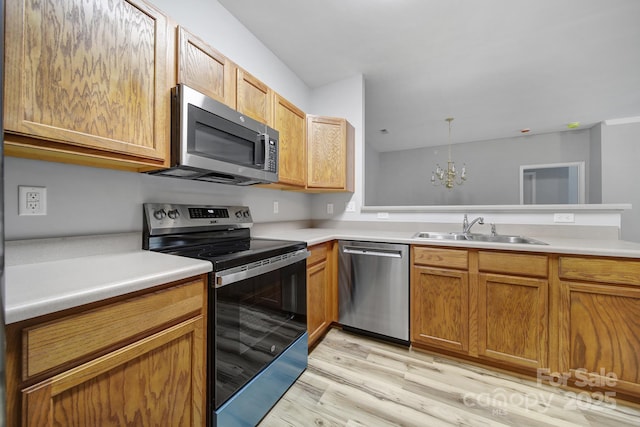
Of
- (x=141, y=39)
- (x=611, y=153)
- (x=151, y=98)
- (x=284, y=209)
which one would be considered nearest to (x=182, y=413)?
(x=151, y=98)

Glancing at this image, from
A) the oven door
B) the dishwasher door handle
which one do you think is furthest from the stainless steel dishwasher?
the oven door

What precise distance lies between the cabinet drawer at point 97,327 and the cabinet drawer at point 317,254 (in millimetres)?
980

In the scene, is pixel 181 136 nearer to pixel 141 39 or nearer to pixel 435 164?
pixel 141 39

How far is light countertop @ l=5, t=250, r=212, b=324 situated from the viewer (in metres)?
0.62

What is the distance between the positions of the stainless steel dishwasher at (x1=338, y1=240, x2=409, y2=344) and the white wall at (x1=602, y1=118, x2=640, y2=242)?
4.72 metres

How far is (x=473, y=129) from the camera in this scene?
15.7 feet

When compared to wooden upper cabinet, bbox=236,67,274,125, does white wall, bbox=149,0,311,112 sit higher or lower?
higher

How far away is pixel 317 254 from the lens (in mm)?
1945

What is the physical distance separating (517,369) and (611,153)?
4818 millimetres

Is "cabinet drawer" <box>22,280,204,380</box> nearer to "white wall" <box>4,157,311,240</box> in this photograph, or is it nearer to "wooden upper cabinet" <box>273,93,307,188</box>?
"white wall" <box>4,157,311,240</box>

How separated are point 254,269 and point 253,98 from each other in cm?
119

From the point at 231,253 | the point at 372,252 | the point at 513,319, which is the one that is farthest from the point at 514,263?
the point at 231,253

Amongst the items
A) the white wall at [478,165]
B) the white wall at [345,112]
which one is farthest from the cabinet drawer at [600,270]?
the white wall at [478,165]

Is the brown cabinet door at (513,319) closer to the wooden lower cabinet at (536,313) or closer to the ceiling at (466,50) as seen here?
the wooden lower cabinet at (536,313)
